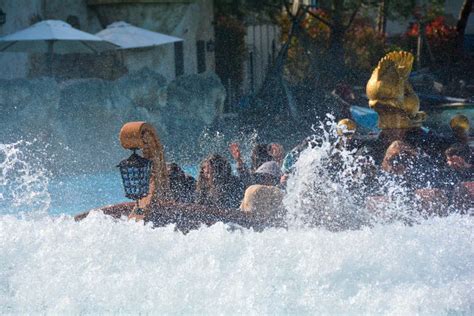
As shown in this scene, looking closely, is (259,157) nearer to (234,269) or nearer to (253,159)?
(253,159)

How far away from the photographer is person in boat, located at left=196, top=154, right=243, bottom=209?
626 cm

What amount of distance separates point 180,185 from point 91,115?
5580 mm

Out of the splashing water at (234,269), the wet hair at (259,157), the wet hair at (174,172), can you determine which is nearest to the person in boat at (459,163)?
the splashing water at (234,269)

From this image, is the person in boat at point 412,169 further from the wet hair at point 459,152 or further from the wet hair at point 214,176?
the wet hair at point 214,176

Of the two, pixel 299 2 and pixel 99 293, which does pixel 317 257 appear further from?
pixel 299 2

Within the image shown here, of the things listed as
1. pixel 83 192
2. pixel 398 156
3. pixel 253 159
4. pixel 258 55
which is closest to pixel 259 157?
pixel 253 159

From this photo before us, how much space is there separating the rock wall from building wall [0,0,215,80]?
13.4ft

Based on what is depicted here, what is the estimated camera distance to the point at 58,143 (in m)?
11.5

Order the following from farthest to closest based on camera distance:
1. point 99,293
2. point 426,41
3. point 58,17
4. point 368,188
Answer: point 426,41, point 58,17, point 368,188, point 99,293

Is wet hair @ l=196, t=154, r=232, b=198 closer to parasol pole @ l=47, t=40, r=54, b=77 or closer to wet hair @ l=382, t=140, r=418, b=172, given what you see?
wet hair @ l=382, t=140, r=418, b=172

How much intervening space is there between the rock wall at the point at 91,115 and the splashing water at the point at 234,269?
6003 mm

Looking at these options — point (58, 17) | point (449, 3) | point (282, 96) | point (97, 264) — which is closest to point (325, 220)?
point (97, 264)

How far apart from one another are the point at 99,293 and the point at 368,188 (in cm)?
241

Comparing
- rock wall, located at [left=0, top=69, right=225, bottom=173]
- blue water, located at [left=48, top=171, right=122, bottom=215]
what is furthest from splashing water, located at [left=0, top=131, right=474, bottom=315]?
rock wall, located at [left=0, top=69, right=225, bottom=173]
